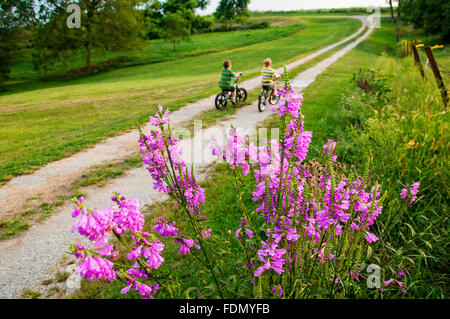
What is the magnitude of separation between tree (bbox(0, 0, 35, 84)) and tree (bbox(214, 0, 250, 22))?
43478 mm

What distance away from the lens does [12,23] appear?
94.2 feet

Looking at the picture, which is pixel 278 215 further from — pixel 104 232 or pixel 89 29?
pixel 89 29

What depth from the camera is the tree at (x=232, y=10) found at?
6456cm

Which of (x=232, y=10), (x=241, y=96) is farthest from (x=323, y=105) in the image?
(x=232, y=10)

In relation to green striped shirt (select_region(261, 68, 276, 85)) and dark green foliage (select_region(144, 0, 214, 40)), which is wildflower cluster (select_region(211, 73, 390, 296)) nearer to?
green striped shirt (select_region(261, 68, 276, 85))

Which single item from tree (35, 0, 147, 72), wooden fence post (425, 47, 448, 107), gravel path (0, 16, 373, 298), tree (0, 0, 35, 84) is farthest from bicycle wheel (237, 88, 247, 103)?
tree (0, 0, 35, 84)

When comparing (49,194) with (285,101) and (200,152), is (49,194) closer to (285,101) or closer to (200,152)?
(200,152)

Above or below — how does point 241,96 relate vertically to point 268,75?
below

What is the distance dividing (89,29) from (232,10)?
43860 mm

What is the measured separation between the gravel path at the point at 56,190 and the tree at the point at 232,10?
6384 cm

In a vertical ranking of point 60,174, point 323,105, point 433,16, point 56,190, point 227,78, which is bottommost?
point 56,190

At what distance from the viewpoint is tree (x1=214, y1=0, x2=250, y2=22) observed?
64562 mm

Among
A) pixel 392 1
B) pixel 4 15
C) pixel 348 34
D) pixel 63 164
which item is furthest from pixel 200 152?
pixel 392 1

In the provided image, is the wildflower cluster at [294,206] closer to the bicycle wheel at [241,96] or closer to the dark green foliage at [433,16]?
the bicycle wheel at [241,96]
